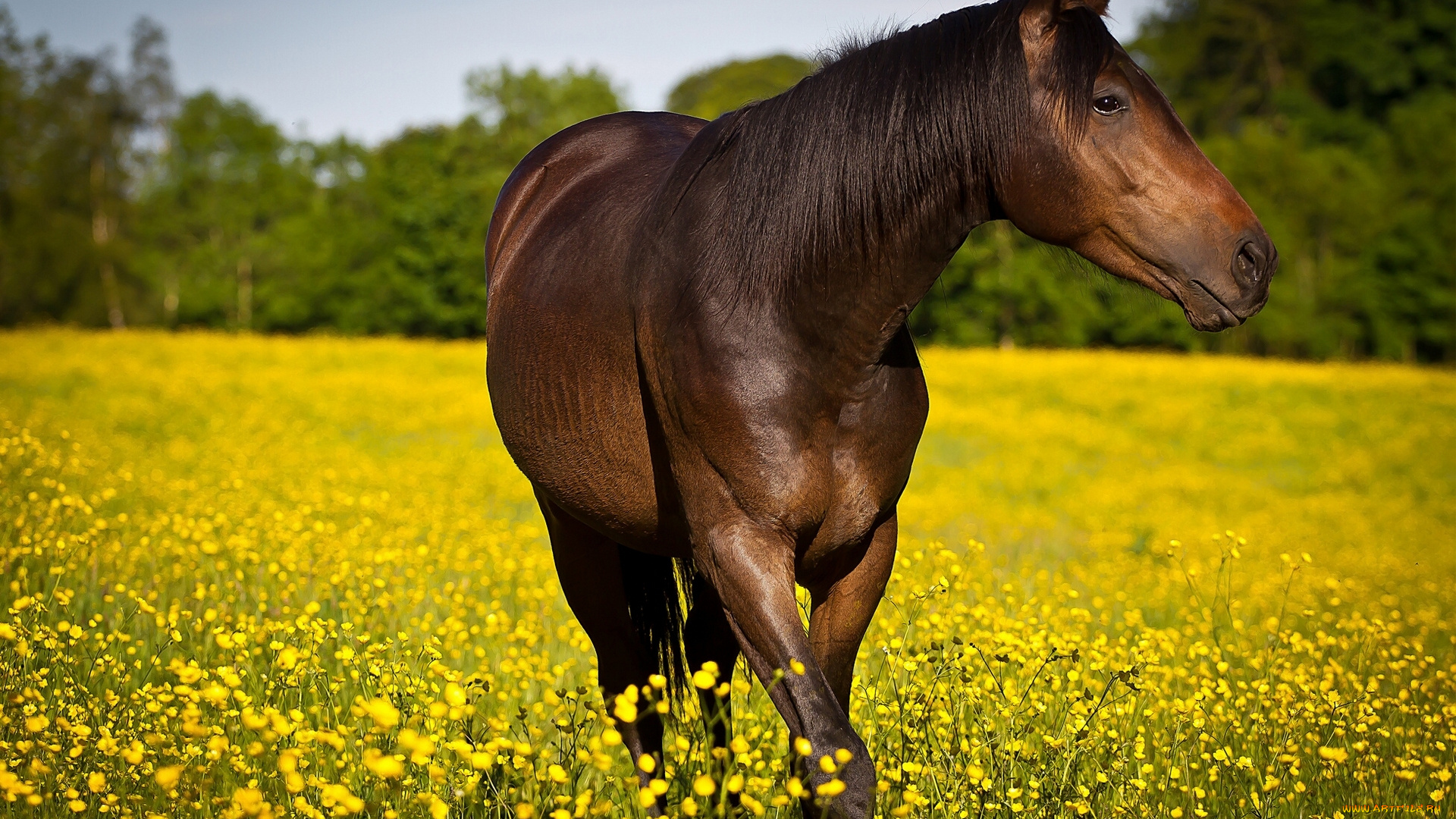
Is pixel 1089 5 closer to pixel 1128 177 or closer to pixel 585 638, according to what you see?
pixel 1128 177

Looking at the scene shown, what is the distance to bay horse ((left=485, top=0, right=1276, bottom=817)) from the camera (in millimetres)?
2342

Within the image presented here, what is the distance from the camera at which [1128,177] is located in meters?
2.34

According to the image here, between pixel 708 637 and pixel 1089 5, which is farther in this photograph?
pixel 708 637

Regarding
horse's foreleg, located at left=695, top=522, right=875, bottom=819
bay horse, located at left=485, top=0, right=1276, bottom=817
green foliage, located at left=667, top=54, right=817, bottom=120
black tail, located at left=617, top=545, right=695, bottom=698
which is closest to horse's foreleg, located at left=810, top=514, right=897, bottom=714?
bay horse, located at left=485, top=0, right=1276, bottom=817

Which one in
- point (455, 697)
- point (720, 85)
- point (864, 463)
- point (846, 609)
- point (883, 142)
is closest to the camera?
point (455, 697)

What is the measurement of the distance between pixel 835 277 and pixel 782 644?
87 centimetres

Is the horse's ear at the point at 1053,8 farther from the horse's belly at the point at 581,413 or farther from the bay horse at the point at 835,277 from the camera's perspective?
the horse's belly at the point at 581,413

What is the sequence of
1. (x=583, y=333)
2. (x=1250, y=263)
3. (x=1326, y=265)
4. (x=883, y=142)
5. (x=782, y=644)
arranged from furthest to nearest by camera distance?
1. (x=1326, y=265)
2. (x=583, y=333)
3. (x=883, y=142)
4. (x=782, y=644)
5. (x=1250, y=263)

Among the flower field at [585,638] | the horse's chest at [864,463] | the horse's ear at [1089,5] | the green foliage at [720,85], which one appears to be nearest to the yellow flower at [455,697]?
the flower field at [585,638]

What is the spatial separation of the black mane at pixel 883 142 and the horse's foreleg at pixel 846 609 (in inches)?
30.9

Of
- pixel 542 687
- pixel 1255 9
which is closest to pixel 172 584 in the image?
pixel 542 687

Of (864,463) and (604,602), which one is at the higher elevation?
(864,463)

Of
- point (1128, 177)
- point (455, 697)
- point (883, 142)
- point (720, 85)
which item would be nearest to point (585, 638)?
point (455, 697)

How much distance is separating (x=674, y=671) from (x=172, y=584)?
3644 millimetres
